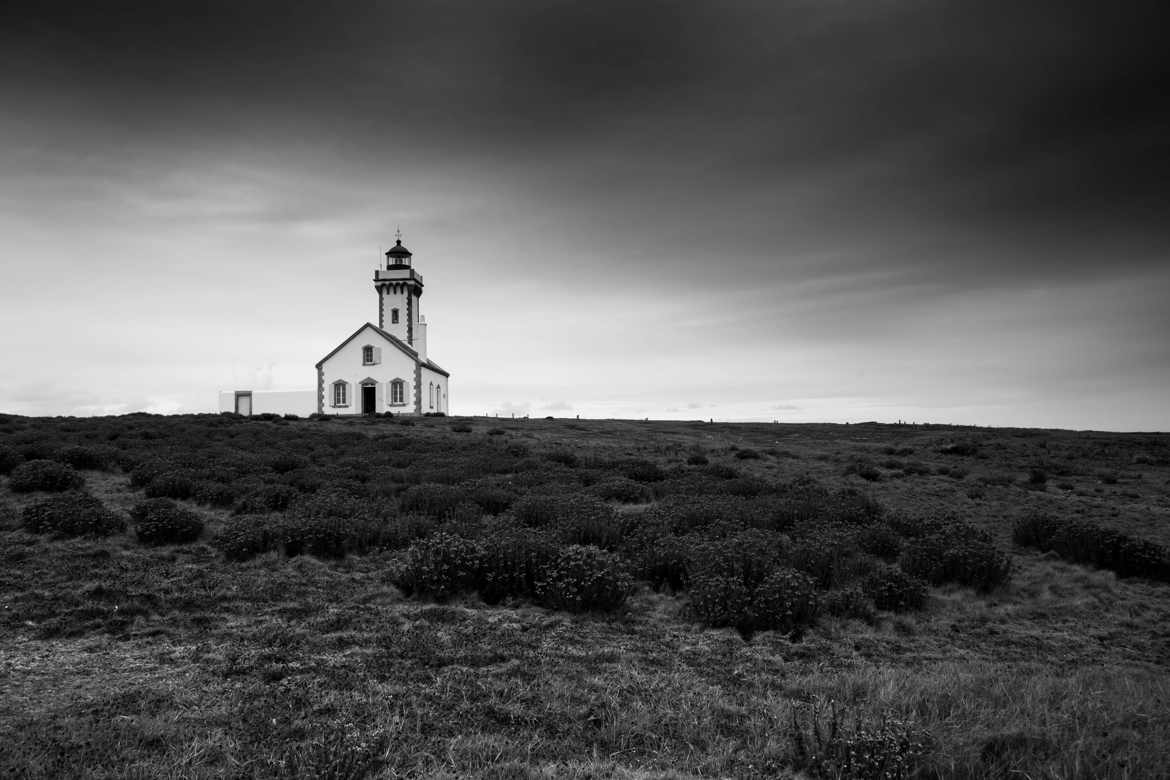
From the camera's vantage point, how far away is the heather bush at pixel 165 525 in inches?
402

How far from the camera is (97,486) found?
1397cm

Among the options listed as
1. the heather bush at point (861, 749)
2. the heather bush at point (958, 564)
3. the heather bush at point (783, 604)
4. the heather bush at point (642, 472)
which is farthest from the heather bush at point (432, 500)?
the heather bush at point (861, 749)

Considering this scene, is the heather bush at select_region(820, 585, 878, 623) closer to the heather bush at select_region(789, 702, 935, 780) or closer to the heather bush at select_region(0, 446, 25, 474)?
the heather bush at select_region(789, 702, 935, 780)

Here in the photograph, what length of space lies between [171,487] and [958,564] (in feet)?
45.6

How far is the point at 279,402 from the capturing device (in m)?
52.5

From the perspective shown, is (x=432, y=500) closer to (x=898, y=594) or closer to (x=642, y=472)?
(x=642, y=472)

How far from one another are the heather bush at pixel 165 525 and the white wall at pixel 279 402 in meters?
42.8

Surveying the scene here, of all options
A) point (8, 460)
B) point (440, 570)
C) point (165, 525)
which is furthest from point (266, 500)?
point (8, 460)

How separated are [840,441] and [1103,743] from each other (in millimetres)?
30646

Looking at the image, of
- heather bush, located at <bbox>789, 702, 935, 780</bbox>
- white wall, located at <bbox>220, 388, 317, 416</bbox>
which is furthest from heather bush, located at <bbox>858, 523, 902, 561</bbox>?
white wall, located at <bbox>220, 388, 317, 416</bbox>

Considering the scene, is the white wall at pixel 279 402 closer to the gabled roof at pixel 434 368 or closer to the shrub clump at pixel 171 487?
the gabled roof at pixel 434 368

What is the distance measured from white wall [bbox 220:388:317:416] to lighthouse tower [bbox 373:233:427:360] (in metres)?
8.47

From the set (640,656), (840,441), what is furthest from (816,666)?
(840,441)

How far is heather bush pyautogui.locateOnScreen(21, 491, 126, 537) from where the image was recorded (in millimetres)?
10203
